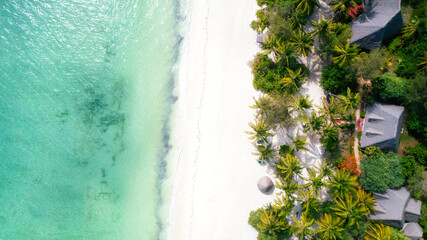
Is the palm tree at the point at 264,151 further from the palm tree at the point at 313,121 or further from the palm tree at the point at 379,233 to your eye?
the palm tree at the point at 379,233

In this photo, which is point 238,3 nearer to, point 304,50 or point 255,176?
point 304,50

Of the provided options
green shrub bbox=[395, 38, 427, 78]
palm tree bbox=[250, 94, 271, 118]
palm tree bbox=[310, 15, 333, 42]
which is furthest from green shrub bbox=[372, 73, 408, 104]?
palm tree bbox=[250, 94, 271, 118]

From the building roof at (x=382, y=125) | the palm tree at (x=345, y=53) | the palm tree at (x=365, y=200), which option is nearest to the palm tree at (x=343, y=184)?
the palm tree at (x=365, y=200)

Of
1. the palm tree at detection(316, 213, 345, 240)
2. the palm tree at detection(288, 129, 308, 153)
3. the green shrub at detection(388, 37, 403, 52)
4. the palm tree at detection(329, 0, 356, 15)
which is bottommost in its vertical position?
the palm tree at detection(316, 213, 345, 240)

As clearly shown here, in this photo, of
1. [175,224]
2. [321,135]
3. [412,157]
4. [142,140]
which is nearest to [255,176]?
[321,135]

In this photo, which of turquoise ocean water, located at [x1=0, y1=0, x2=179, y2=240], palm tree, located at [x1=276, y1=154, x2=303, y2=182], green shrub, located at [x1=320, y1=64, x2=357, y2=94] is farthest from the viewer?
turquoise ocean water, located at [x1=0, y1=0, x2=179, y2=240]

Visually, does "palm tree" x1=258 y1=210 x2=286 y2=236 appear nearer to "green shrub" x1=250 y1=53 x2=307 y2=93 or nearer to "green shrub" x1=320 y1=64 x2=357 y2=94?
"green shrub" x1=250 y1=53 x2=307 y2=93
